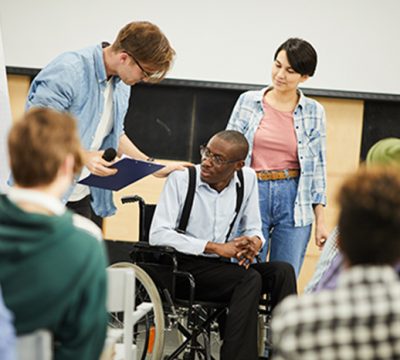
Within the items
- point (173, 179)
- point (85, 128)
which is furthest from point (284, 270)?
point (85, 128)

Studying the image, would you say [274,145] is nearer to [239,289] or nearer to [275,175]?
[275,175]

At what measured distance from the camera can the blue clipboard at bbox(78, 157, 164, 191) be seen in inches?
117

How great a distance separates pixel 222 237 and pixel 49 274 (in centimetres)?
179

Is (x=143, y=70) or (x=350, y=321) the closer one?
(x=350, y=321)

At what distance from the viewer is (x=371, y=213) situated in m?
1.47

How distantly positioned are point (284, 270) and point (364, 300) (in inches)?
71.8

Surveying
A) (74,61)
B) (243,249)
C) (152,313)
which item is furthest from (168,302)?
(74,61)

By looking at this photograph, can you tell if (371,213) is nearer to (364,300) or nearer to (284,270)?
(364,300)

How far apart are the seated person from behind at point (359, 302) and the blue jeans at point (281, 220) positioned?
2122 millimetres

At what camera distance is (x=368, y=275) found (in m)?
1.46

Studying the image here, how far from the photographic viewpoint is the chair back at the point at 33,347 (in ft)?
5.44

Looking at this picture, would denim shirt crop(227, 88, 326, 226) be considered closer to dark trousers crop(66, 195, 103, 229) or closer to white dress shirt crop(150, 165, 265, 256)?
white dress shirt crop(150, 165, 265, 256)

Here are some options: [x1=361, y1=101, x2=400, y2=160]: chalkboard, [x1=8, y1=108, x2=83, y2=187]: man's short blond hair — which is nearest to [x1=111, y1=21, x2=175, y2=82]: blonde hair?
[x1=8, y1=108, x2=83, y2=187]: man's short blond hair

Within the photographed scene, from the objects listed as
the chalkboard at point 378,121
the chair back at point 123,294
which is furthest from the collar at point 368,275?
the chalkboard at point 378,121
